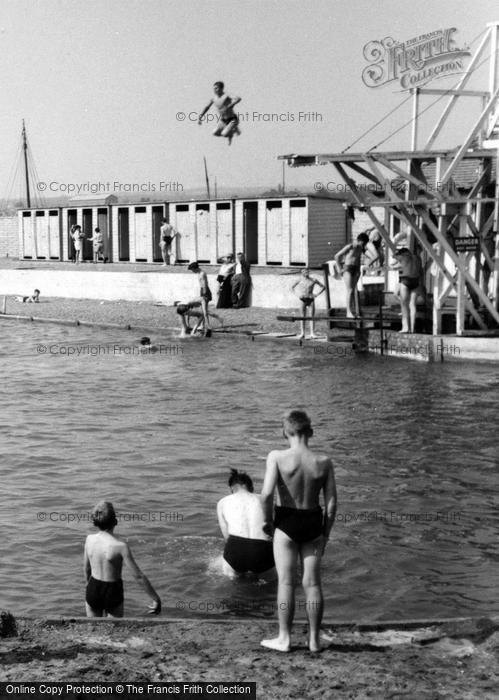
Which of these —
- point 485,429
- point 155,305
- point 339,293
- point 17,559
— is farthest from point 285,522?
point 155,305

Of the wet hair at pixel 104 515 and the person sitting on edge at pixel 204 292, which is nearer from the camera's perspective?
the wet hair at pixel 104 515

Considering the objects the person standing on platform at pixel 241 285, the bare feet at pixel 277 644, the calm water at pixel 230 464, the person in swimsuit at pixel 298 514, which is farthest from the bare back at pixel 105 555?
the person standing on platform at pixel 241 285

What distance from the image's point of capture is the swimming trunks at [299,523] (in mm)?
7102

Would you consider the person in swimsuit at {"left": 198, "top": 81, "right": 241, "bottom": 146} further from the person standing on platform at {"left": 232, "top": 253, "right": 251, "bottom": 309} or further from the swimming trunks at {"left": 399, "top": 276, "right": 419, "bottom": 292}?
the swimming trunks at {"left": 399, "top": 276, "right": 419, "bottom": 292}

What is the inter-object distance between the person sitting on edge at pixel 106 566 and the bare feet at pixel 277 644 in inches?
51.7

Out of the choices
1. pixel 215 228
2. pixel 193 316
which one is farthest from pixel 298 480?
pixel 215 228

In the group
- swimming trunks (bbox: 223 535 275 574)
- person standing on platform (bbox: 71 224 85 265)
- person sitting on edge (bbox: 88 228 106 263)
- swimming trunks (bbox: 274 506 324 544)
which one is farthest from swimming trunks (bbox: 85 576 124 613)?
person standing on platform (bbox: 71 224 85 265)

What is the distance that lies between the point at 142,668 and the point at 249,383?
15344 millimetres

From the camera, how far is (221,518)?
10.0 metres

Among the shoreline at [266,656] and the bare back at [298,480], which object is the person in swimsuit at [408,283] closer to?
the shoreline at [266,656]

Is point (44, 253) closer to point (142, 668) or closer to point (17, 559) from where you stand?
point (17, 559)

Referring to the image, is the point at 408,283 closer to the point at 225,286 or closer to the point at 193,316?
the point at 193,316

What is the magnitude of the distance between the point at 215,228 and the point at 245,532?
98.2 ft

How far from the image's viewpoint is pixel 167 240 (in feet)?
131
